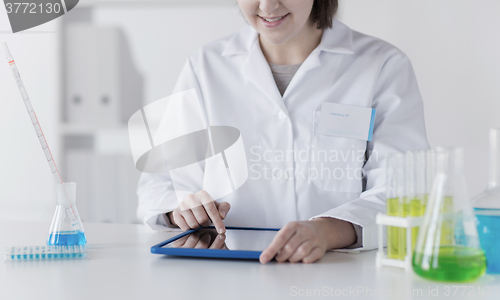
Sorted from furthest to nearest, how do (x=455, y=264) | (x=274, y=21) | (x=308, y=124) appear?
1. (x=308, y=124)
2. (x=274, y=21)
3. (x=455, y=264)

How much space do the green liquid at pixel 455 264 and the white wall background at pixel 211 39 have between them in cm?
130

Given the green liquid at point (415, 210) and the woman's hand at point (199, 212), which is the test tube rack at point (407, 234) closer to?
the green liquid at point (415, 210)

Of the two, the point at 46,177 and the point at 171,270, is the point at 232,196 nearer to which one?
the point at 171,270

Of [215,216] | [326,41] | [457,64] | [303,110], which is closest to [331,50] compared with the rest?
[326,41]

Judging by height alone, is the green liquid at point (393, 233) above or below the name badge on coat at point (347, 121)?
below

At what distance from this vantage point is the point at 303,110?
1.30m

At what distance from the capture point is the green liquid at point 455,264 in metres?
0.66

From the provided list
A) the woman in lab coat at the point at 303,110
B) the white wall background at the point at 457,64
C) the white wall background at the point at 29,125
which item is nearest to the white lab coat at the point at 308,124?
the woman in lab coat at the point at 303,110

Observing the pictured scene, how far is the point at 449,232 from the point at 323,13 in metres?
0.84

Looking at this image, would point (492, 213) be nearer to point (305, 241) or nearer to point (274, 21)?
point (305, 241)

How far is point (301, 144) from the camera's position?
1.29 metres

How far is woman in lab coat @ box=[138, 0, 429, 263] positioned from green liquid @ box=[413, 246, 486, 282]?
0.51 m

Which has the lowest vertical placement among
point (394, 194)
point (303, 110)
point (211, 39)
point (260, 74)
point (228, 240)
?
point (228, 240)

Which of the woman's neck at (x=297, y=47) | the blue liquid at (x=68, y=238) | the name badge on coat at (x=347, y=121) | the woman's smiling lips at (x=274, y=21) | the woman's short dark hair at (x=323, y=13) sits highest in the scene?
the woman's short dark hair at (x=323, y=13)
